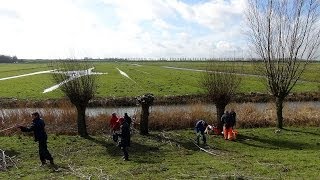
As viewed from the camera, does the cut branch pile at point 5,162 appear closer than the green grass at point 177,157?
No

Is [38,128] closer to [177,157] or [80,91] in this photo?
[177,157]

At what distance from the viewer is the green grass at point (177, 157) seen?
17062 mm

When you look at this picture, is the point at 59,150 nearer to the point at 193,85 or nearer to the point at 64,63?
the point at 64,63

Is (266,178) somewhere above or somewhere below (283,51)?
below

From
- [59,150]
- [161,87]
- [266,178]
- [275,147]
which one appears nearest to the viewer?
[266,178]

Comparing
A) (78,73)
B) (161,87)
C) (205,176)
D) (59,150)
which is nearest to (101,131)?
(78,73)

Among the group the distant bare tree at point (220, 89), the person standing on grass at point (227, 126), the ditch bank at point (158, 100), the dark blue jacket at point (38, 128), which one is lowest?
the ditch bank at point (158, 100)

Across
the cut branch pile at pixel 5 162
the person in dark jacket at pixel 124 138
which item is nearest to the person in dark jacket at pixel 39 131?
the cut branch pile at pixel 5 162

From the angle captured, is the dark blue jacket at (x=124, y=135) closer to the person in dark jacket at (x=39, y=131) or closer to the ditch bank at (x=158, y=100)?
the person in dark jacket at (x=39, y=131)

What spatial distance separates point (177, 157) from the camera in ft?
70.0

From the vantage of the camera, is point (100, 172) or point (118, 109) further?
point (118, 109)

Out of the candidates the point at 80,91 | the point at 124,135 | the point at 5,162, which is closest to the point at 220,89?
the point at 80,91

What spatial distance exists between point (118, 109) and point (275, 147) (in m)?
25.4

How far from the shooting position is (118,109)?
154 ft
